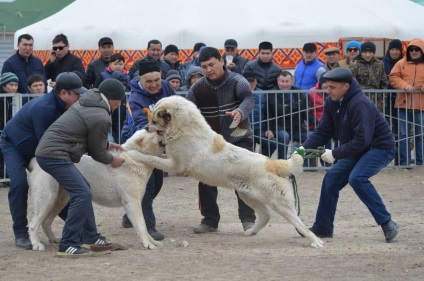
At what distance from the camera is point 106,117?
8570 millimetres

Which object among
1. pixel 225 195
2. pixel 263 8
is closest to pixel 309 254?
pixel 225 195

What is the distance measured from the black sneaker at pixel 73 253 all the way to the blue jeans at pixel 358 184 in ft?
8.43

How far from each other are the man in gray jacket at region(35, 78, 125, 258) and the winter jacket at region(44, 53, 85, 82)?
6.53m

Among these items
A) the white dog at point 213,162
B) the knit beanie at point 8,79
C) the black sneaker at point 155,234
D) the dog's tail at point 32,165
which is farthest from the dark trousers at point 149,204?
the knit beanie at point 8,79

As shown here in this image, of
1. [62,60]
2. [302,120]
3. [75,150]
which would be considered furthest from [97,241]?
[62,60]

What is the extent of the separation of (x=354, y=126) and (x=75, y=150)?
2.82m

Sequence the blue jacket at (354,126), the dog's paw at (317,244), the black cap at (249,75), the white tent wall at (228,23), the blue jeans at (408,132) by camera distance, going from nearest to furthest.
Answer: the dog's paw at (317,244) → the blue jacket at (354,126) → the black cap at (249,75) → the blue jeans at (408,132) → the white tent wall at (228,23)

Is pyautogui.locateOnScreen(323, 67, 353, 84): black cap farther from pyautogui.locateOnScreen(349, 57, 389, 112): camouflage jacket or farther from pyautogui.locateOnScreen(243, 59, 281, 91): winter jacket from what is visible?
pyautogui.locateOnScreen(243, 59, 281, 91): winter jacket

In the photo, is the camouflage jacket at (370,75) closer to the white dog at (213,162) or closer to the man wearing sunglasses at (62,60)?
the man wearing sunglasses at (62,60)

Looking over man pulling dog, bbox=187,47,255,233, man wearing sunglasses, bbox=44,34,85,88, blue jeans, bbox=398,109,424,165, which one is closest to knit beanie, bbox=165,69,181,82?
man wearing sunglasses, bbox=44,34,85,88

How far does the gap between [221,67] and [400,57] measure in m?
6.74

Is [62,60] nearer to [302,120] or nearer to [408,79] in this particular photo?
[302,120]

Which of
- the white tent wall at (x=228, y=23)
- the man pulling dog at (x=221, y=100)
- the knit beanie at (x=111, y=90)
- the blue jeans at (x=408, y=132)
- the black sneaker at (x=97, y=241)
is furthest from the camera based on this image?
the white tent wall at (x=228, y=23)

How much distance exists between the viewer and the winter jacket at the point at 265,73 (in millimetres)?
15234
